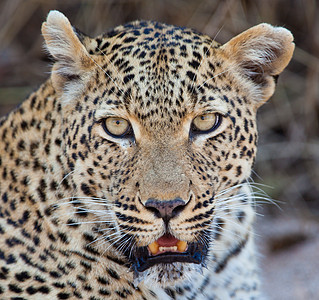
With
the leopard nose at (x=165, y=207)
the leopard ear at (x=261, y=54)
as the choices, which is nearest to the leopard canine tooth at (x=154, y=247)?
the leopard nose at (x=165, y=207)

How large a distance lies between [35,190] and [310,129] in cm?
632

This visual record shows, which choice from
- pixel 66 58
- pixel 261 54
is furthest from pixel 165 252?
pixel 261 54

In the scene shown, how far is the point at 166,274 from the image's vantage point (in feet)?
13.0

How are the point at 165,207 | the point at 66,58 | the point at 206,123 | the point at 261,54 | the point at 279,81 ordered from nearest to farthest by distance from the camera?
the point at 165,207
the point at 206,123
the point at 66,58
the point at 261,54
the point at 279,81

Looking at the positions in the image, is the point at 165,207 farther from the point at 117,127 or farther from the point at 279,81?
the point at 279,81

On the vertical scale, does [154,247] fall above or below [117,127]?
below

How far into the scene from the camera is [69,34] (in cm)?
407

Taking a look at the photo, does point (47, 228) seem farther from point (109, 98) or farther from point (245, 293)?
point (245, 293)

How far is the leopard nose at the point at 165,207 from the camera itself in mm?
3588

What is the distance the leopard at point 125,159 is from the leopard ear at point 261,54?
0.01 meters

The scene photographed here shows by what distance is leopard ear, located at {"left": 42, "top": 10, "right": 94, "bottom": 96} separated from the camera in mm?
4102

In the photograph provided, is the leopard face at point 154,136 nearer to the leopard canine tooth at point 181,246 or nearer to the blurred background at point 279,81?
the leopard canine tooth at point 181,246

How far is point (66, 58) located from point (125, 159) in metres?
0.88

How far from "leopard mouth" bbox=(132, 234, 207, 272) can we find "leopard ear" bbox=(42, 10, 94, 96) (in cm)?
125
